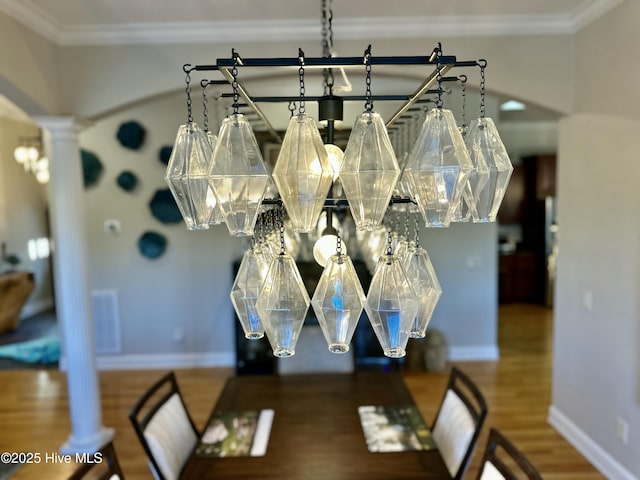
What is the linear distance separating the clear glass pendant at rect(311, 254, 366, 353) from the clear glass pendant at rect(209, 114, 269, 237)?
222mm

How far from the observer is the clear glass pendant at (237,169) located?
716 mm

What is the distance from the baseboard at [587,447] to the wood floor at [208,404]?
5cm

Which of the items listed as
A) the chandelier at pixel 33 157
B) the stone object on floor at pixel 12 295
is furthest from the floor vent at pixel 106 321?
the stone object on floor at pixel 12 295

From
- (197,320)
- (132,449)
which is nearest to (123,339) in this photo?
(197,320)

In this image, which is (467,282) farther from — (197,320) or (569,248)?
(197,320)

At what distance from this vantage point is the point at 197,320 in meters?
4.38

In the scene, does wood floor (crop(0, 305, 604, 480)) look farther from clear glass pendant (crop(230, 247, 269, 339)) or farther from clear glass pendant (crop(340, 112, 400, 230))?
clear glass pendant (crop(340, 112, 400, 230))

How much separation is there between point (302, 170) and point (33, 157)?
21.8ft

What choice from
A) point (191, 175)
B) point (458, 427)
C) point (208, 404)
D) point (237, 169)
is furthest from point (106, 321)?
point (237, 169)

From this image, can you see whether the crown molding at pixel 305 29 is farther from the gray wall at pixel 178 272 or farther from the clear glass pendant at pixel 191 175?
the clear glass pendant at pixel 191 175

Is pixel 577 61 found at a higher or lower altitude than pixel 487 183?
higher

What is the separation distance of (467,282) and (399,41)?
2701 millimetres

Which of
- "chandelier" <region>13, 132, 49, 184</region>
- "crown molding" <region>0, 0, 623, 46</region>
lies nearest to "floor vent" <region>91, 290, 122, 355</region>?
"chandelier" <region>13, 132, 49, 184</region>

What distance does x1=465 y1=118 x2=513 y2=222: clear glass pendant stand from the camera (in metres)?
0.85
